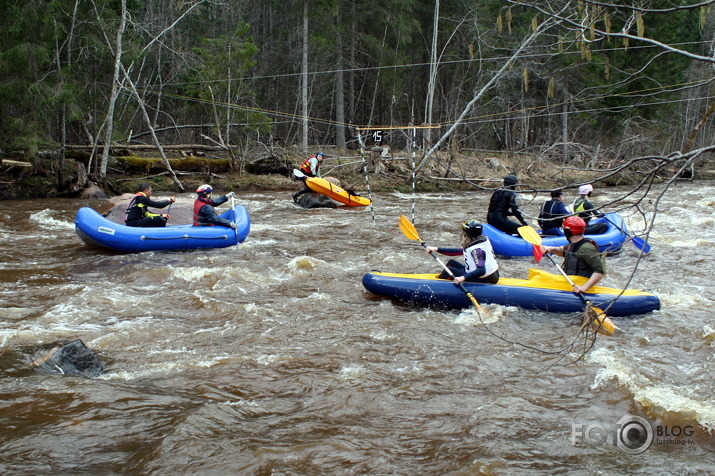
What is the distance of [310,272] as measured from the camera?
7.87m

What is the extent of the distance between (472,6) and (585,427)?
2224 centimetres

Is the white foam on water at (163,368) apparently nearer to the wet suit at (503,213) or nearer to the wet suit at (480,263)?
the wet suit at (480,263)

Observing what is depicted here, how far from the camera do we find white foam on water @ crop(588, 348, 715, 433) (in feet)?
13.2

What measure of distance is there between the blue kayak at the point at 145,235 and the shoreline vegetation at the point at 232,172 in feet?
20.7

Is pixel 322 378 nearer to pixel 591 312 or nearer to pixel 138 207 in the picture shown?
pixel 591 312

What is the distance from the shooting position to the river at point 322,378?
3.42m

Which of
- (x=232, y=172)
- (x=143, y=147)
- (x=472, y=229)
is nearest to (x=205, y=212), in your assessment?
(x=472, y=229)

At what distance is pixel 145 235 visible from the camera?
28.9 feet

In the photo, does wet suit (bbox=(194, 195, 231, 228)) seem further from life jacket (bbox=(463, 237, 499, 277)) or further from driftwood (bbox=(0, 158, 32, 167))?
driftwood (bbox=(0, 158, 32, 167))

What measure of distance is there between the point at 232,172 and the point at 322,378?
14.5 meters

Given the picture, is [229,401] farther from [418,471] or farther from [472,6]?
[472,6]

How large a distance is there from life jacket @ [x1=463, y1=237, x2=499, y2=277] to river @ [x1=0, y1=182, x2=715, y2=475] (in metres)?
0.44

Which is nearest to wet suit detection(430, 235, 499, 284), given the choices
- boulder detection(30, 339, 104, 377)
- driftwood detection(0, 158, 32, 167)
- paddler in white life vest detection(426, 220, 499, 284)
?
paddler in white life vest detection(426, 220, 499, 284)

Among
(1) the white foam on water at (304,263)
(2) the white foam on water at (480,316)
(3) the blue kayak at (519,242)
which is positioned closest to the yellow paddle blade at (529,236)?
(2) the white foam on water at (480,316)
